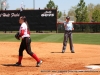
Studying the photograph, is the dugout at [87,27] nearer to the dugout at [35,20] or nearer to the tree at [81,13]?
the dugout at [35,20]

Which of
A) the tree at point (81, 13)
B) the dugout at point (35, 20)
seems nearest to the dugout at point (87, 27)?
the dugout at point (35, 20)

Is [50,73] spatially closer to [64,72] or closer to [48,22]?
[64,72]

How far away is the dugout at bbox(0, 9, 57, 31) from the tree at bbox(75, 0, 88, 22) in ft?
91.3

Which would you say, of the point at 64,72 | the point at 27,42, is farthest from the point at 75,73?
the point at 27,42

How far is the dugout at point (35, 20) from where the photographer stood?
35.7 meters

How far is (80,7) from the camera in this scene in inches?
2591

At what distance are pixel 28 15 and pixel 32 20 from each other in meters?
0.90

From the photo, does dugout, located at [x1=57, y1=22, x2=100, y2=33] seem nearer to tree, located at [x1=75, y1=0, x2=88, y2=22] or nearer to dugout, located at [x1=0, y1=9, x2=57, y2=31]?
dugout, located at [x1=0, y1=9, x2=57, y2=31]

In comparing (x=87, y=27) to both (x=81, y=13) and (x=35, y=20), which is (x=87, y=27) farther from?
(x=81, y=13)

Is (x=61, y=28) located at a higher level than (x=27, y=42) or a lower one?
lower

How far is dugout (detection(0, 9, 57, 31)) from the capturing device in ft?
117

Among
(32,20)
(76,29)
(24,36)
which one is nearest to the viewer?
(24,36)

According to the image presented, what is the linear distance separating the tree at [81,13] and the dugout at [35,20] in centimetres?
A: 2783

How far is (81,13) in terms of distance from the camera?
65.1 m
